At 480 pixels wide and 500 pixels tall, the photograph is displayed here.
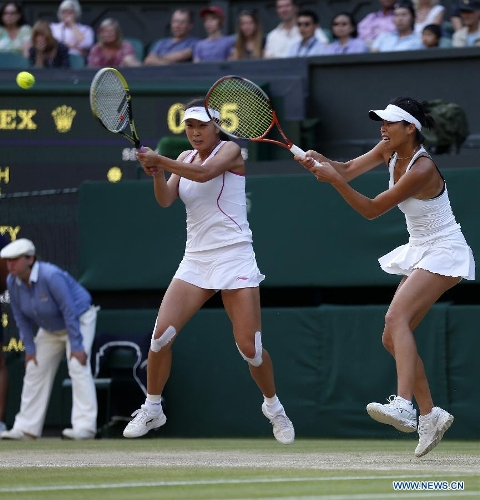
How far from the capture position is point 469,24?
37.9 feet

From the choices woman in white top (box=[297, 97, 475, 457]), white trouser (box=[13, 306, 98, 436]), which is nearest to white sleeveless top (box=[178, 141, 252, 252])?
woman in white top (box=[297, 97, 475, 457])

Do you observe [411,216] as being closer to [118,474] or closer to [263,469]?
[263,469]

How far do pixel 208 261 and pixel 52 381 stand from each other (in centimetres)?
374

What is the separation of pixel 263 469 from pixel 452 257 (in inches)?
59.7

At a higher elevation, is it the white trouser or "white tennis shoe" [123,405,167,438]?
"white tennis shoe" [123,405,167,438]

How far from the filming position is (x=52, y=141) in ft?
34.2

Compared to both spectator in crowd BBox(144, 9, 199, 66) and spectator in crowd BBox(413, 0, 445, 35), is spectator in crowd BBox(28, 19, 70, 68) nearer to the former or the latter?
spectator in crowd BBox(144, 9, 199, 66)

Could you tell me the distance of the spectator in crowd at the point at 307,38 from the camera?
39.9ft

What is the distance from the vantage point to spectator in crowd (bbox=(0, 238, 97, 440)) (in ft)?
32.0

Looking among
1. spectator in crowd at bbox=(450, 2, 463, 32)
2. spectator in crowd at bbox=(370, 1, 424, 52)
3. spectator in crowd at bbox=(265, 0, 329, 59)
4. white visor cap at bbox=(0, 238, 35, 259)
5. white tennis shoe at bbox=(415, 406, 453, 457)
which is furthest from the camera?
spectator in crowd at bbox=(265, 0, 329, 59)

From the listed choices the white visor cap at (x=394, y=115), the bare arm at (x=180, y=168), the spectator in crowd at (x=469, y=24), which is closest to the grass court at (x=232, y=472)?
the bare arm at (x=180, y=168)

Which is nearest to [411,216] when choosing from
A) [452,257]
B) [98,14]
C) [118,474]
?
[452,257]

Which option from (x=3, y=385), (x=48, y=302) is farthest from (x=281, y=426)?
(x=3, y=385)

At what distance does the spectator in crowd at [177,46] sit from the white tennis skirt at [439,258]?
22.6 feet
